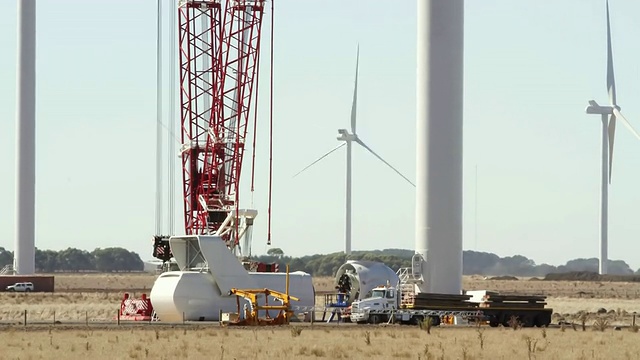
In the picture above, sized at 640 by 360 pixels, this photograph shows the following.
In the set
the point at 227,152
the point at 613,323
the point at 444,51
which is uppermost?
the point at 444,51

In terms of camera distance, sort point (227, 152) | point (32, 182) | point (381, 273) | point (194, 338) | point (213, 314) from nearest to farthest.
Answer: point (194, 338), point (213, 314), point (381, 273), point (227, 152), point (32, 182)

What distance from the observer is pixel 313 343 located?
59.8 metres

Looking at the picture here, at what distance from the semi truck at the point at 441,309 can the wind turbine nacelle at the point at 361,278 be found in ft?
20.7

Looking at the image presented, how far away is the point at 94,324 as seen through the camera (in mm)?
76500

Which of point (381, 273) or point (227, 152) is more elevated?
point (227, 152)

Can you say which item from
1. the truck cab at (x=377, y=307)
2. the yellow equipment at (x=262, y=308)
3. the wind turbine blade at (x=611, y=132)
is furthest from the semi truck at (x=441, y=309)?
the wind turbine blade at (x=611, y=132)

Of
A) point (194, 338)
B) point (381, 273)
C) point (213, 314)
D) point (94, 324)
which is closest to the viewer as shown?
point (194, 338)

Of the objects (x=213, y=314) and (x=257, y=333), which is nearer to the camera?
(x=257, y=333)

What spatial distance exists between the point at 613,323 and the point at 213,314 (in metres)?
24.6

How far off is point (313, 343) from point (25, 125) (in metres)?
104

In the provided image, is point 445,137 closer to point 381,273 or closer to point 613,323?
point 381,273

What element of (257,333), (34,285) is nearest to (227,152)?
(257,333)

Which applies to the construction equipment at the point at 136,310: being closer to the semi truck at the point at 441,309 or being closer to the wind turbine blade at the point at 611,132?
the semi truck at the point at 441,309

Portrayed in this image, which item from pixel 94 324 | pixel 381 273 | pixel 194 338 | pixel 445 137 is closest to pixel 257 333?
pixel 194 338
